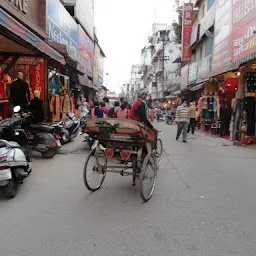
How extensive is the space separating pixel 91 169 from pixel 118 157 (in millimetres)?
550

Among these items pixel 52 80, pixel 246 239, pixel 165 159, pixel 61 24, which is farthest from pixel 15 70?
pixel 246 239

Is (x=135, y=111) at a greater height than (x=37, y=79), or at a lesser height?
lesser

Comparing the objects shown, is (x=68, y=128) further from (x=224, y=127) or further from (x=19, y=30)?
(x=224, y=127)

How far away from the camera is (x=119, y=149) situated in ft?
18.7

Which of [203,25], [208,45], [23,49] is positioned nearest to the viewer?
[23,49]

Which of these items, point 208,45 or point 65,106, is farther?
point 208,45

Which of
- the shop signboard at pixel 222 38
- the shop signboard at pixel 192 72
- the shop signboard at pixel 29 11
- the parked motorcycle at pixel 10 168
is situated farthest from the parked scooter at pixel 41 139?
the shop signboard at pixel 192 72

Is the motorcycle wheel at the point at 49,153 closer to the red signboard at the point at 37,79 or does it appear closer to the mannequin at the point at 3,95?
the mannequin at the point at 3,95

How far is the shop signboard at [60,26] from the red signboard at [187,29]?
11.1 meters

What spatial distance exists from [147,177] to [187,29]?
24640mm

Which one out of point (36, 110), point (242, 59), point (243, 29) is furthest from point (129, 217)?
point (243, 29)

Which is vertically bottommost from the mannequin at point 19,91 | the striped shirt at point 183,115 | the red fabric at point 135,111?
the striped shirt at point 183,115

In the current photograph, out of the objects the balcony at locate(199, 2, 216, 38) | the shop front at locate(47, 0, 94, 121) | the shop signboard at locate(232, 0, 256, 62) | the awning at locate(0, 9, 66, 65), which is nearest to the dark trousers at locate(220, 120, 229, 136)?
the shop signboard at locate(232, 0, 256, 62)

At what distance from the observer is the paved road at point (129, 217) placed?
11.5 ft
